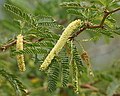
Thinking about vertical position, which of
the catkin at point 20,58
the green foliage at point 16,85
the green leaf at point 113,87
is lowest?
the green leaf at point 113,87

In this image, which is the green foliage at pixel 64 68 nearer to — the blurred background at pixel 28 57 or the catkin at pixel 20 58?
the catkin at pixel 20 58

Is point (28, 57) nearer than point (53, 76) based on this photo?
No

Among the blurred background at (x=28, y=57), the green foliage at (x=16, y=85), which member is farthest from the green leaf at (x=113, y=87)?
the green foliage at (x=16, y=85)

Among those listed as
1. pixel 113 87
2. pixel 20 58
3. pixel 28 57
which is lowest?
pixel 113 87

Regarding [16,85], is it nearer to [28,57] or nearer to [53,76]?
[53,76]

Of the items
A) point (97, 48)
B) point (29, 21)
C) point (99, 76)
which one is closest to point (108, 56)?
point (97, 48)

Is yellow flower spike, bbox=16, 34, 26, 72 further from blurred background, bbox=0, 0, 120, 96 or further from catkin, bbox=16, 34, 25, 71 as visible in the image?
blurred background, bbox=0, 0, 120, 96

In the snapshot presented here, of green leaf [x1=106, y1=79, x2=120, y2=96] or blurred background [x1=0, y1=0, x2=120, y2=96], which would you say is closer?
green leaf [x1=106, y1=79, x2=120, y2=96]

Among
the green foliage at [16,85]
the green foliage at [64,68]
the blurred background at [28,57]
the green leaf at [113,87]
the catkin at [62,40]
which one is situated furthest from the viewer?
the blurred background at [28,57]

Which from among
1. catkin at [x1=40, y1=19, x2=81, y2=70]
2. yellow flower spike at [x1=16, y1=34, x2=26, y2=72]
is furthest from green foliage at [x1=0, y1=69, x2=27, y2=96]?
catkin at [x1=40, y1=19, x2=81, y2=70]

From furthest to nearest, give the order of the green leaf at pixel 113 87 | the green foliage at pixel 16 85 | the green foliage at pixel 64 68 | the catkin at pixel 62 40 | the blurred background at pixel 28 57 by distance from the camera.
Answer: the blurred background at pixel 28 57 → the green leaf at pixel 113 87 → the green foliage at pixel 16 85 → the green foliage at pixel 64 68 → the catkin at pixel 62 40

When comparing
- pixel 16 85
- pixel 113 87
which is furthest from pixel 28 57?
pixel 16 85
